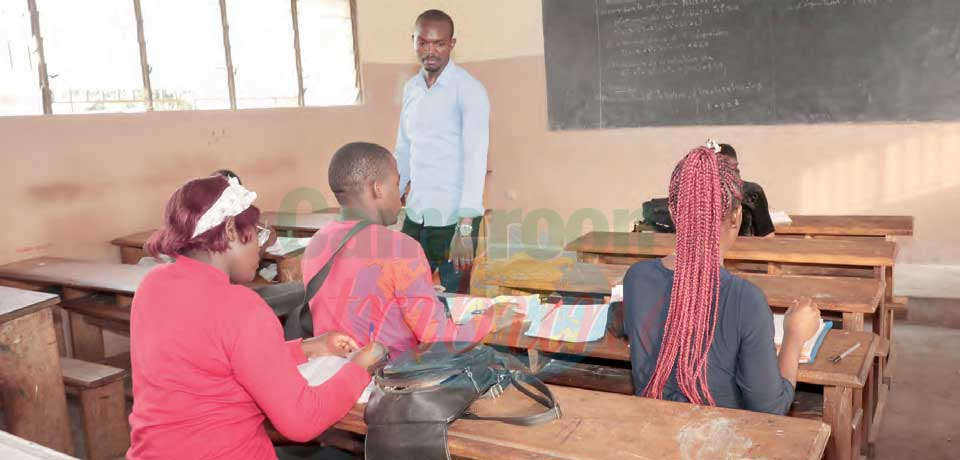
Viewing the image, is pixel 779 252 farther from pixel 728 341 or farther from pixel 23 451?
pixel 23 451

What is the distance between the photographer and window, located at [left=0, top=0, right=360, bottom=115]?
12.7 ft

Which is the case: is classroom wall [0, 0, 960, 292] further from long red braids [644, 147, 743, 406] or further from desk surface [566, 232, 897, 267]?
long red braids [644, 147, 743, 406]

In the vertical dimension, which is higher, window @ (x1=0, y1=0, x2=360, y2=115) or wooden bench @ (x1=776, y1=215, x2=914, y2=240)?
window @ (x1=0, y1=0, x2=360, y2=115)

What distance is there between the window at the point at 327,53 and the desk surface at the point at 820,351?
3924 mm

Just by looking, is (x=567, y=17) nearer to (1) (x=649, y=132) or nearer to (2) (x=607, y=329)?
(1) (x=649, y=132)

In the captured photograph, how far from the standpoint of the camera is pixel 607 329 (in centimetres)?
203

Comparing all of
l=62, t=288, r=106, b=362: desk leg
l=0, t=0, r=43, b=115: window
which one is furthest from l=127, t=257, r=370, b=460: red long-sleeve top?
l=0, t=0, r=43, b=115: window

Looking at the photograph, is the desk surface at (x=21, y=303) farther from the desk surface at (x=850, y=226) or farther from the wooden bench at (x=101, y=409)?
the desk surface at (x=850, y=226)

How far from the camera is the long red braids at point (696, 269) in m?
1.52

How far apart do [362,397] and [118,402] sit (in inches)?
67.3

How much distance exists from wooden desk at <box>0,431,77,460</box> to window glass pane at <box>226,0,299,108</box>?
386 cm

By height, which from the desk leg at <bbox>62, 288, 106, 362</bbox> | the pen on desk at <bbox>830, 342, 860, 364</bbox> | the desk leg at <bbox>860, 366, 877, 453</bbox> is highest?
the pen on desk at <bbox>830, 342, 860, 364</bbox>

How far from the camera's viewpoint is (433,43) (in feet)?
9.43

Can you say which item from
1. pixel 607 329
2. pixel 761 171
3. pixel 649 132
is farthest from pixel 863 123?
pixel 607 329
